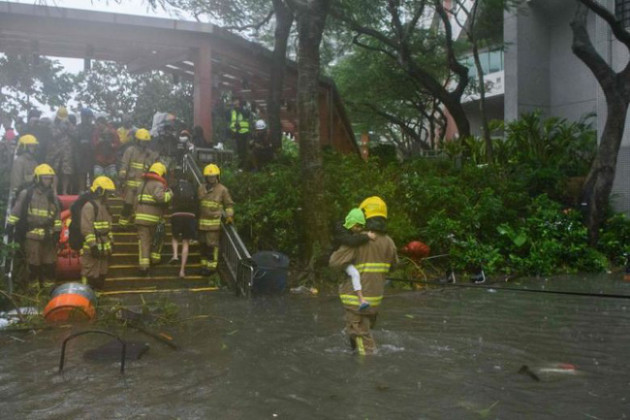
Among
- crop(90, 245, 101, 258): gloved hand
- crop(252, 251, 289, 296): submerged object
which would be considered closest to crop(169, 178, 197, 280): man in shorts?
crop(252, 251, 289, 296): submerged object

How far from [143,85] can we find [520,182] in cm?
2509

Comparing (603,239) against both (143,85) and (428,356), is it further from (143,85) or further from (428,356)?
(143,85)

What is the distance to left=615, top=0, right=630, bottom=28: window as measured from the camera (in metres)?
18.8

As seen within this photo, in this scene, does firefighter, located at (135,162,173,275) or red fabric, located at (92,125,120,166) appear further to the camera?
red fabric, located at (92,125,120,166)

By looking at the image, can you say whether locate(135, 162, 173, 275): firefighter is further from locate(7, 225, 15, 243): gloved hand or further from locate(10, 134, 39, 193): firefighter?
locate(10, 134, 39, 193): firefighter

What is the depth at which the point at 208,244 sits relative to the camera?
469 inches

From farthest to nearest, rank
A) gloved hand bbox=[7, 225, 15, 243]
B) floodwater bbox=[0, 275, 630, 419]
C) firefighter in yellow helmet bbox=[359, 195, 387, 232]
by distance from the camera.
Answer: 1. gloved hand bbox=[7, 225, 15, 243]
2. firefighter in yellow helmet bbox=[359, 195, 387, 232]
3. floodwater bbox=[0, 275, 630, 419]

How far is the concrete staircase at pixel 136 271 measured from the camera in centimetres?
1123

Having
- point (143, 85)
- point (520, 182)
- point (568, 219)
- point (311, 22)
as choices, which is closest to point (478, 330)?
point (311, 22)

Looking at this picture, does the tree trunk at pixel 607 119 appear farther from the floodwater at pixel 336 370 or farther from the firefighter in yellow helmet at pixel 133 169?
the firefighter in yellow helmet at pixel 133 169

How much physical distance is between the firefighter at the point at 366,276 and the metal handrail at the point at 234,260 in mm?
4264

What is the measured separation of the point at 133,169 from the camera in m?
12.5

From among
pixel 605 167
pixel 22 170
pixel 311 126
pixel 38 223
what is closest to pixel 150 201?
pixel 38 223

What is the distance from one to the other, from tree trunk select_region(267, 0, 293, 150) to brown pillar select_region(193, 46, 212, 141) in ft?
5.46
